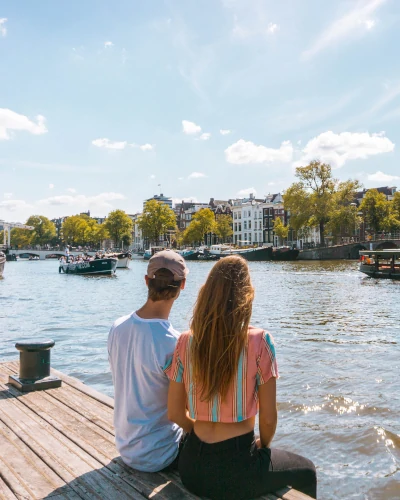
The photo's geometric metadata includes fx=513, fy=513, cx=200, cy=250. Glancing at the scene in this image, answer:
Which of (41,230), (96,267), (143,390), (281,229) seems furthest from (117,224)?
(143,390)

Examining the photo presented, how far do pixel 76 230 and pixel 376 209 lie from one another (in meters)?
82.6

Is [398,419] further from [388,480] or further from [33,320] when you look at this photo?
[33,320]

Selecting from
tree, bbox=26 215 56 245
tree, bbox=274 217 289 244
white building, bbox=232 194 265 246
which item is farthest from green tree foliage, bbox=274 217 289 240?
tree, bbox=26 215 56 245

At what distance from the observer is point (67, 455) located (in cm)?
385

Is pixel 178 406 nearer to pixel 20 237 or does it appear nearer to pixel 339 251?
pixel 339 251

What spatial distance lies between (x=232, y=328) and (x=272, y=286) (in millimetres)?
27857

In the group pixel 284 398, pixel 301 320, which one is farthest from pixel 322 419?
pixel 301 320

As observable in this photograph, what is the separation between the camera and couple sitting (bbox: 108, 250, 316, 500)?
271cm

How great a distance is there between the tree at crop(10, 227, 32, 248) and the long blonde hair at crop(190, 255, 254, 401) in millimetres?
156747

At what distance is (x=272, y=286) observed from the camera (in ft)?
99.0

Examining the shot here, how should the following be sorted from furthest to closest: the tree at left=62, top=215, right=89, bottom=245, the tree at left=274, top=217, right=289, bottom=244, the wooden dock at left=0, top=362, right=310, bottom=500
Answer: the tree at left=62, top=215, right=89, bottom=245 → the tree at left=274, top=217, right=289, bottom=244 → the wooden dock at left=0, top=362, right=310, bottom=500

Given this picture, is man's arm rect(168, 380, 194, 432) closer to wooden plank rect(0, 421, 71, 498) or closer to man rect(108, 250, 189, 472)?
man rect(108, 250, 189, 472)

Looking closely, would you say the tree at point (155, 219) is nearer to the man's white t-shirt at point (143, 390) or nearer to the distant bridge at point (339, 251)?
the distant bridge at point (339, 251)

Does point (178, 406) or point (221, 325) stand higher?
point (221, 325)
